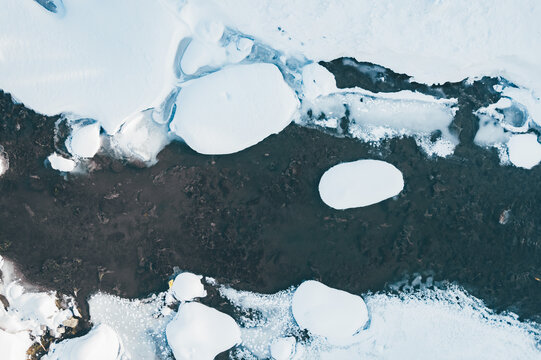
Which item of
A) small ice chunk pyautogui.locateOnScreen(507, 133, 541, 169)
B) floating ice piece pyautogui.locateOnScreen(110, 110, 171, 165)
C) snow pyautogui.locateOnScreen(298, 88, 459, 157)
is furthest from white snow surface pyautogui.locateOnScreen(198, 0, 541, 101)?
floating ice piece pyautogui.locateOnScreen(110, 110, 171, 165)

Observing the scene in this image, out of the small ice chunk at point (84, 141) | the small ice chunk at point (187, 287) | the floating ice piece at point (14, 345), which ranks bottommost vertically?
the floating ice piece at point (14, 345)

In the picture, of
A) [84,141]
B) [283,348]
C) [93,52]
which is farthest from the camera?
[283,348]

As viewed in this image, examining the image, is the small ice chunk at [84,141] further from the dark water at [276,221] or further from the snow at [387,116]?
the snow at [387,116]

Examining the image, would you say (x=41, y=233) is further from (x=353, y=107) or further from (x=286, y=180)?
(x=353, y=107)

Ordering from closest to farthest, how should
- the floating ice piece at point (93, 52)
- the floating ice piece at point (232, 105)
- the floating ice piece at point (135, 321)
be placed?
1. the floating ice piece at point (93, 52)
2. the floating ice piece at point (232, 105)
3. the floating ice piece at point (135, 321)

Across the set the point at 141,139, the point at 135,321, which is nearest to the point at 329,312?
the point at 135,321

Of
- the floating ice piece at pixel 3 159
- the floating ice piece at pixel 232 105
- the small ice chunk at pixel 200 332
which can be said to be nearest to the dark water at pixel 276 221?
the floating ice piece at pixel 3 159

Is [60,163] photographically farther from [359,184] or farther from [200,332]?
[359,184]
